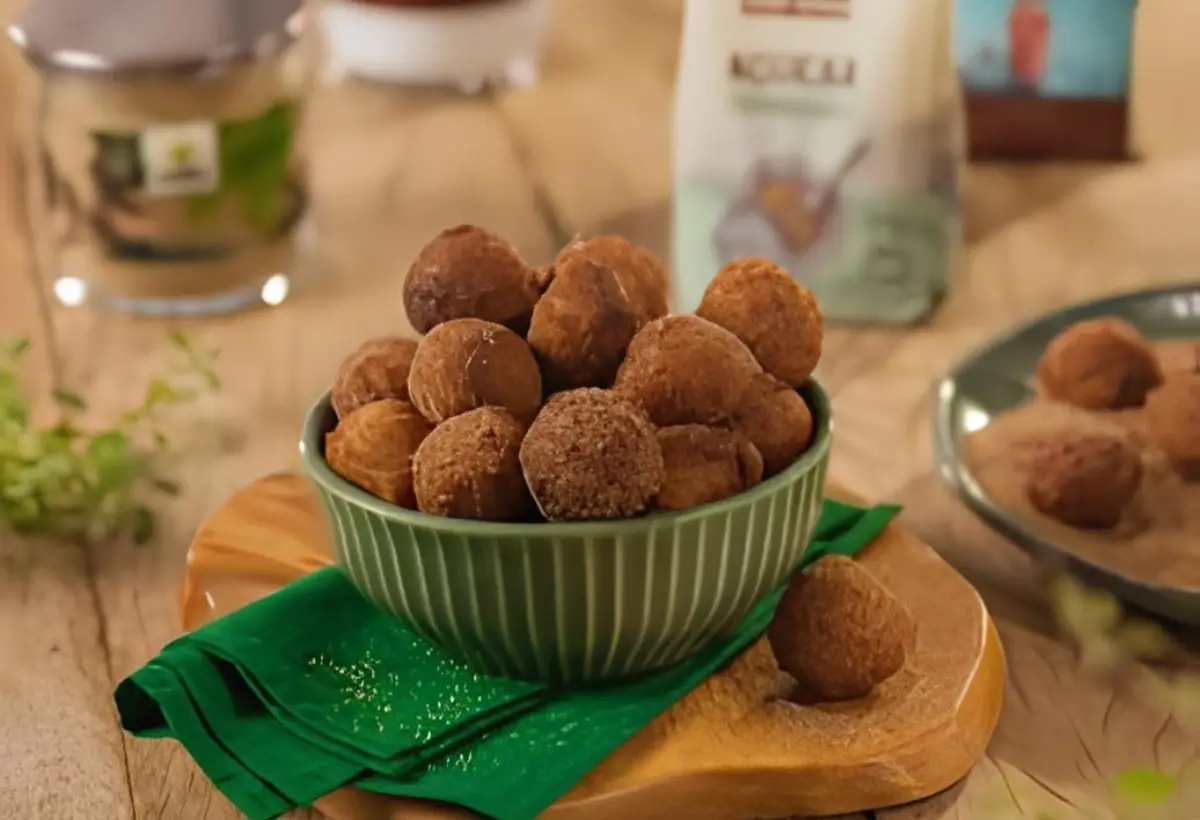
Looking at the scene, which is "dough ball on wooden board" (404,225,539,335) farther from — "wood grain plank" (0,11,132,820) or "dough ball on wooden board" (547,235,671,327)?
"wood grain plank" (0,11,132,820)

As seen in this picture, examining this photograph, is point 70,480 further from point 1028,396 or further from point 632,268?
point 1028,396

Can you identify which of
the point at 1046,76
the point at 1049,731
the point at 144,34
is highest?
the point at 144,34

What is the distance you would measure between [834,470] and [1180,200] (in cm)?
46

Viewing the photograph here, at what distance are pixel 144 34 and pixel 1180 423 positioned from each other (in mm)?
588

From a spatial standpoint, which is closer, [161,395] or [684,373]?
[684,373]

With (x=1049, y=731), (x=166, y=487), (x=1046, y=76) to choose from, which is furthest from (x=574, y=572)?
(x=1046, y=76)

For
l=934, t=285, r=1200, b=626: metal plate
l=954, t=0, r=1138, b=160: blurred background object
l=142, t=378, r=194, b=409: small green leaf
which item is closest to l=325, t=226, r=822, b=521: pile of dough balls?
l=934, t=285, r=1200, b=626: metal plate

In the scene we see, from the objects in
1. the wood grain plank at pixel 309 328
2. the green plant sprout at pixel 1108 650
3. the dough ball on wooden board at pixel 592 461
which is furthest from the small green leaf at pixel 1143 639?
the wood grain plank at pixel 309 328

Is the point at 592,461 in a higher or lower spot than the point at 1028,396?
higher

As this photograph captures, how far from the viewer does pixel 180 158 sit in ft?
2.83

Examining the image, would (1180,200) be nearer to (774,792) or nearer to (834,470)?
(834,470)

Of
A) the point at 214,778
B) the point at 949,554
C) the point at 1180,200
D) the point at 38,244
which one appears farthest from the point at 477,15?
the point at 214,778

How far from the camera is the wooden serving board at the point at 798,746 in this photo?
1.58 ft

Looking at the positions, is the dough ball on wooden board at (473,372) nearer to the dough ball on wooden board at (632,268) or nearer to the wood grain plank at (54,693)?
the dough ball on wooden board at (632,268)
